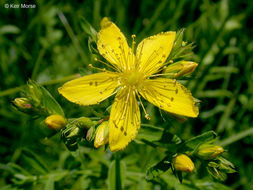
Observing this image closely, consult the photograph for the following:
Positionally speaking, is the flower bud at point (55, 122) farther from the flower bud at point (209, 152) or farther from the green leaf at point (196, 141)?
the flower bud at point (209, 152)

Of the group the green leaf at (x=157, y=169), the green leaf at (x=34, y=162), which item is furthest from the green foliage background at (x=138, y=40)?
the green leaf at (x=157, y=169)

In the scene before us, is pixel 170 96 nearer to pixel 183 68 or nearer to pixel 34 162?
pixel 183 68

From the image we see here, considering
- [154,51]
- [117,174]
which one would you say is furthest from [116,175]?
[154,51]

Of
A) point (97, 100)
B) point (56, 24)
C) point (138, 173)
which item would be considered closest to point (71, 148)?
point (97, 100)

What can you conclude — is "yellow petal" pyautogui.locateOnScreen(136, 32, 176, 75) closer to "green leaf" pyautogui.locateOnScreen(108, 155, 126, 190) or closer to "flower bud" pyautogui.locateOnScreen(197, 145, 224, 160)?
"flower bud" pyautogui.locateOnScreen(197, 145, 224, 160)

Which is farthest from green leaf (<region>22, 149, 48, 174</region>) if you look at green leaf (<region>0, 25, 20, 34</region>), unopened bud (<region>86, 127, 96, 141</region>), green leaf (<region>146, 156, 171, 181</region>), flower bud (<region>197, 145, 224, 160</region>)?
green leaf (<region>0, 25, 20, 34</region>)
